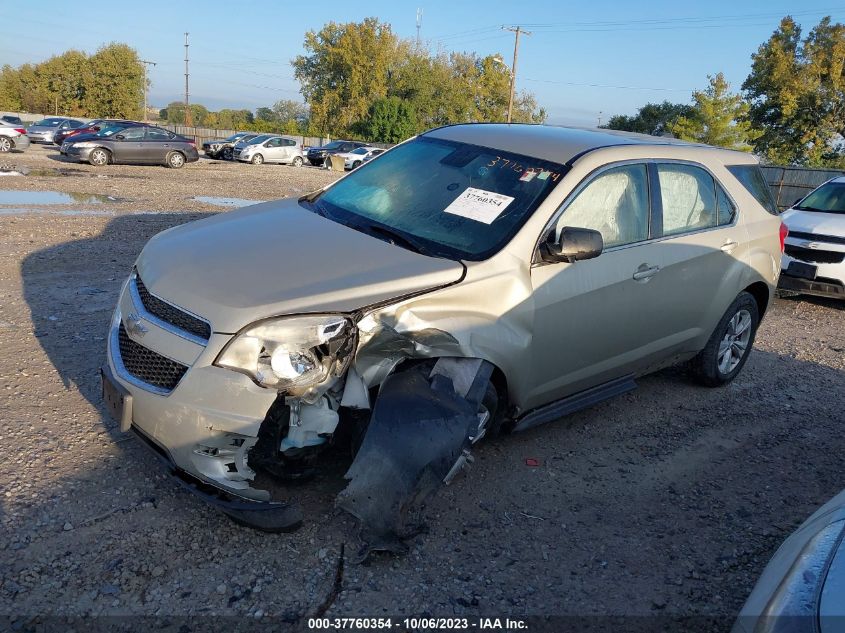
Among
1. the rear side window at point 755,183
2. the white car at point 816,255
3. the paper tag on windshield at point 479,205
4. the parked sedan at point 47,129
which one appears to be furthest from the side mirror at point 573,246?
the parked sedan at point 47,129

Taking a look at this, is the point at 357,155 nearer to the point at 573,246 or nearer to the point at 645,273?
the point at 645,273

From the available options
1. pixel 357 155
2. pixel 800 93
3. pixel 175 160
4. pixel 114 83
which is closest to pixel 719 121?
pixel 800 93

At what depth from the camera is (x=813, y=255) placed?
881 cm

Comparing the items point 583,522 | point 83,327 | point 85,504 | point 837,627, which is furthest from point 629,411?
point 83,327

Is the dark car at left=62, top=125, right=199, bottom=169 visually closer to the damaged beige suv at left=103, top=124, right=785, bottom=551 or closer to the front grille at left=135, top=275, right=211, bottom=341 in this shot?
the damaged beige suv at left=103, top=124, right=785, bottom=551

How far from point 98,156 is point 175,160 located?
2670mm

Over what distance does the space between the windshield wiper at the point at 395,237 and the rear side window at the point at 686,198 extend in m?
1.81

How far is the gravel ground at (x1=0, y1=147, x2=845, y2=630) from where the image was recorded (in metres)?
2.83

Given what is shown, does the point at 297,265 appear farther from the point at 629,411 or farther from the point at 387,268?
the point at 629,411

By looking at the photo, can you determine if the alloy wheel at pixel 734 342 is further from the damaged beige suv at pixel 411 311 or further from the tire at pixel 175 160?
the tire at pixel 175 160

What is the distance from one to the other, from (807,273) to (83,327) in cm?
830

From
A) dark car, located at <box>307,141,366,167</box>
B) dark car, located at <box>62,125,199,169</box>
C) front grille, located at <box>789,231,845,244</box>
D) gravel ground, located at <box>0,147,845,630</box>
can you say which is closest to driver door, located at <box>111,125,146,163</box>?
dark car, located at <box>62,125,199,169</box>

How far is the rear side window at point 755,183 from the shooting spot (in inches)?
210

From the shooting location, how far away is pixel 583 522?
355 cm
